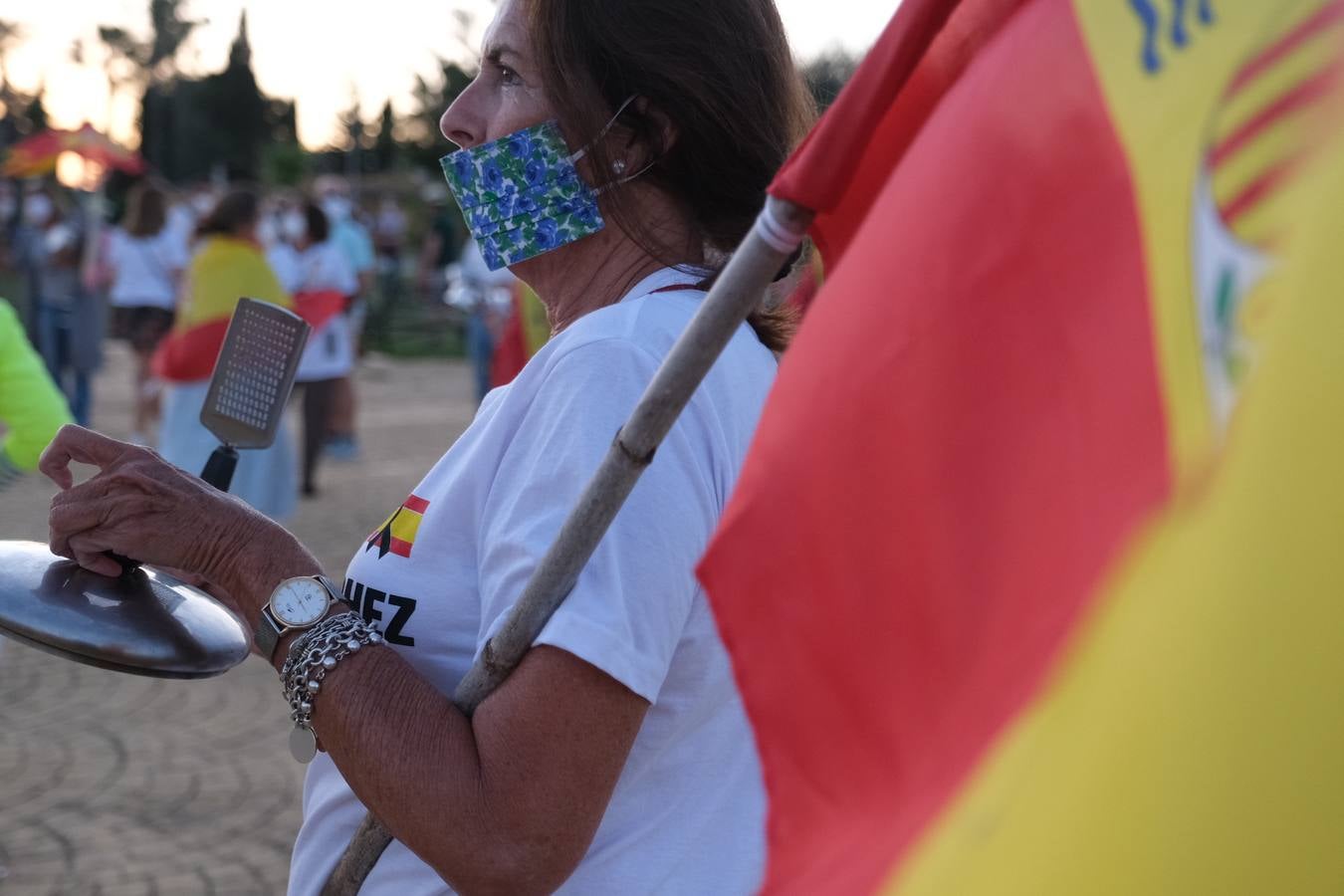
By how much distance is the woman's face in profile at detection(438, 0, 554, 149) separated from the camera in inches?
67.5

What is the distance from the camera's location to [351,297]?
1149 centimetres

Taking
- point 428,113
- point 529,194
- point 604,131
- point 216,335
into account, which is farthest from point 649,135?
point 428,113

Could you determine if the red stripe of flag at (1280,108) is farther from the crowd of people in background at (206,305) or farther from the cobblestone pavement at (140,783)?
the crowd of people in background at (206,305)

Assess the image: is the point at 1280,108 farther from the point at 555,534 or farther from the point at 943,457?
the point at 555,534

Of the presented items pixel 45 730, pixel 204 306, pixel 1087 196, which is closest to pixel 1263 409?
pixel 1087 196

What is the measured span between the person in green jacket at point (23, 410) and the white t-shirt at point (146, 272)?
758cm

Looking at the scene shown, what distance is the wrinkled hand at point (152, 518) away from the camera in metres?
1.62

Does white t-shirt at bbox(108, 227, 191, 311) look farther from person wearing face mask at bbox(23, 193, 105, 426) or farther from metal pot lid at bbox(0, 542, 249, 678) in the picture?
metal pot lid at bbox(0, 542, 249, 678)

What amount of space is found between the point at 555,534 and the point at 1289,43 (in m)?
0.81

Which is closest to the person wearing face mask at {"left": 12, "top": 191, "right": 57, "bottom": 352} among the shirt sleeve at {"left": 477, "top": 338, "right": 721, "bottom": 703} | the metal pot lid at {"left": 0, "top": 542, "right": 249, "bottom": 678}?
the metal pot lid at {"left": 0, "top": 542, "right": 249, "bottom": 678}

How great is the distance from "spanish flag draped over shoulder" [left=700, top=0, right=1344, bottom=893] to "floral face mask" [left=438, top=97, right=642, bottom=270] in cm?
54

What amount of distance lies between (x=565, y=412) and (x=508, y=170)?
1.44 feet

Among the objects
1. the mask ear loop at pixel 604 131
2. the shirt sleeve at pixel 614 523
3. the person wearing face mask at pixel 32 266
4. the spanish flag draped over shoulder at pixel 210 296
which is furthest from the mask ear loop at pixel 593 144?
the person wearing face mask at pixel 32 266

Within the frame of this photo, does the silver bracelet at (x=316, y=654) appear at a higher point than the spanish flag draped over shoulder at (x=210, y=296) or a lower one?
higher
